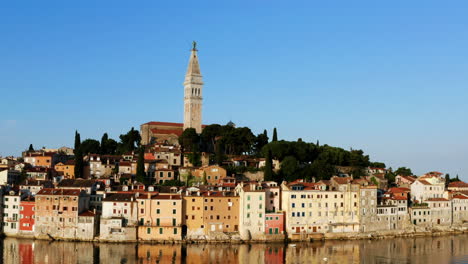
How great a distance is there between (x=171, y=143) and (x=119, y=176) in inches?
763

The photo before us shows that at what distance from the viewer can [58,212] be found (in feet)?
180

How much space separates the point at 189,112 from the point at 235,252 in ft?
148

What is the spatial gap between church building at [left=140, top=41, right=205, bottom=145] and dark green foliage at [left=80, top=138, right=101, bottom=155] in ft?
38.7

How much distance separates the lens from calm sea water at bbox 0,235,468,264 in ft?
153

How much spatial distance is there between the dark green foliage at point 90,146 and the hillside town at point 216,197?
16 centimetres

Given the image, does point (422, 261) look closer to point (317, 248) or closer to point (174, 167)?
point (317, 248)

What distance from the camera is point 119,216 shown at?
54469 mm

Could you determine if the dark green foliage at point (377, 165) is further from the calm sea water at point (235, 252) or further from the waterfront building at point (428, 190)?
the calm sea water at point (235, 252)

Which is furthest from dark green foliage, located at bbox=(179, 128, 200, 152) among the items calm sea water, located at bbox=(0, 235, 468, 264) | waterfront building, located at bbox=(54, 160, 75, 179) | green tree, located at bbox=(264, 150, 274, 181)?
calm sea water, located at bbox=(0, 235, 468, 264)

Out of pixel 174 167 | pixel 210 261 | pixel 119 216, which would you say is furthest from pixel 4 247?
pixel 174 167

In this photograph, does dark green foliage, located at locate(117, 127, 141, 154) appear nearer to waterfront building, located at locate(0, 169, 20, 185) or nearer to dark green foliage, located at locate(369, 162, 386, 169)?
waterfront building, located at locate(0, 169, 20, 185)

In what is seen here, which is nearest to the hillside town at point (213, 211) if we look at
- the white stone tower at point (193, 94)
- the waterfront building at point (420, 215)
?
the waterfront building at point (420, 215)

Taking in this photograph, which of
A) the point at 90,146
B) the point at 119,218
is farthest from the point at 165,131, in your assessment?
the point at 119,218

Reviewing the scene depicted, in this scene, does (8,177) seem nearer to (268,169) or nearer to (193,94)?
(268,169)
